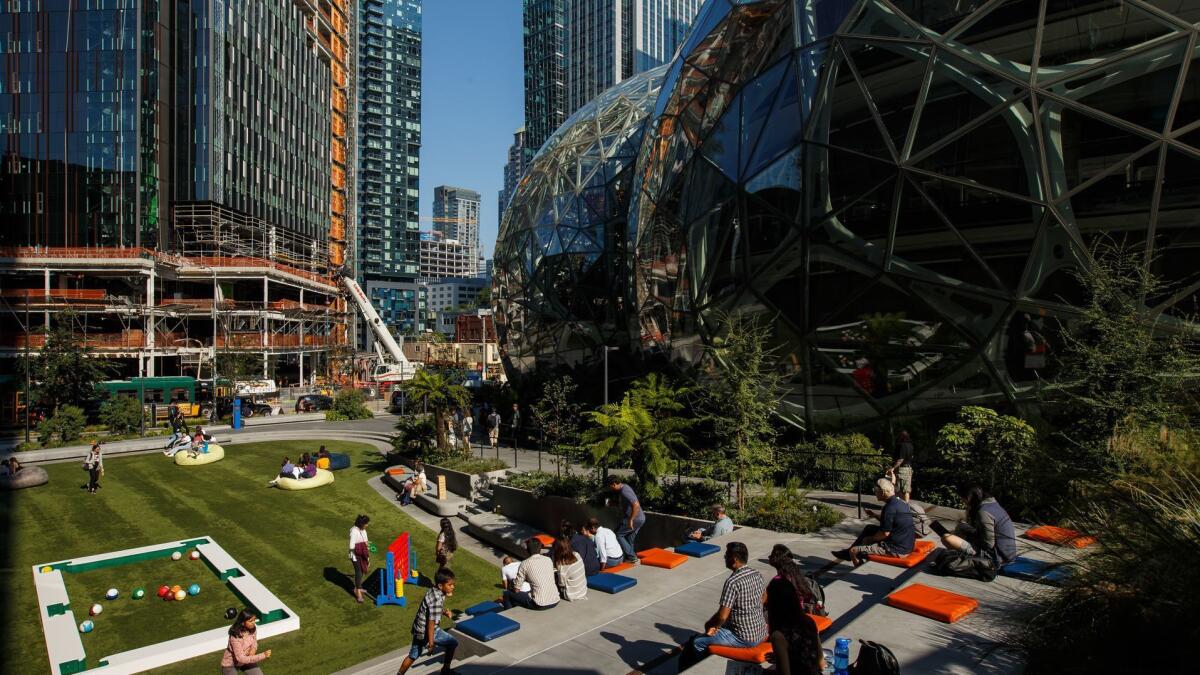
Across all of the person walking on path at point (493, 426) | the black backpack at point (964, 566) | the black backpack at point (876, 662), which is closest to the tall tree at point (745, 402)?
the black backpack at point (964, 566)

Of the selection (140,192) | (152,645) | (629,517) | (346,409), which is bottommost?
(152,645)

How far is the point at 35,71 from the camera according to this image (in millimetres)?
52875

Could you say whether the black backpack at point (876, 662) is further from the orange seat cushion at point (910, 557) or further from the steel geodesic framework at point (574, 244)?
the steel geodesic framework at point (574, 244)

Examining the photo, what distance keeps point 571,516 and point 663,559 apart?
632 cm

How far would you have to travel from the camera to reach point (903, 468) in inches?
542

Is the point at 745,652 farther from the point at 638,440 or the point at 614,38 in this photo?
the point at 614,38

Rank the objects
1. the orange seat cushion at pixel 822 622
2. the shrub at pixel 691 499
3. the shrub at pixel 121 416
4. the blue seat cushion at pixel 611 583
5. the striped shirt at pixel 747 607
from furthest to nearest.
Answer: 1. the shrub at pixel 121 416
2. the shrub at pixel 691 499
3. the blue seat cushion at pixel 611 583
4. the orange seat cushion at pixel 822 622
5. the striped shirt at pixel 747 607

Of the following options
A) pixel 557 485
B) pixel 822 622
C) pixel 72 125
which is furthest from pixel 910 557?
pixel 72 125

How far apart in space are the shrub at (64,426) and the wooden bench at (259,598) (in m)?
21.2

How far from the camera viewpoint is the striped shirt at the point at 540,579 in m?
9.33

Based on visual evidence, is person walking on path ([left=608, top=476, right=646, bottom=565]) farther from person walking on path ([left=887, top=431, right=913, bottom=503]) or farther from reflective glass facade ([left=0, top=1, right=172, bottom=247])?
reflective glass facade ([left=0, top=1, right=172, bottom=247])

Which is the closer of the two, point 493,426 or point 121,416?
point 493,426

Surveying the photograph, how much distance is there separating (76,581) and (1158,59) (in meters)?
22.1

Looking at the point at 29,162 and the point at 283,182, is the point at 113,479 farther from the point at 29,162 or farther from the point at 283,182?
the point at 283,182
